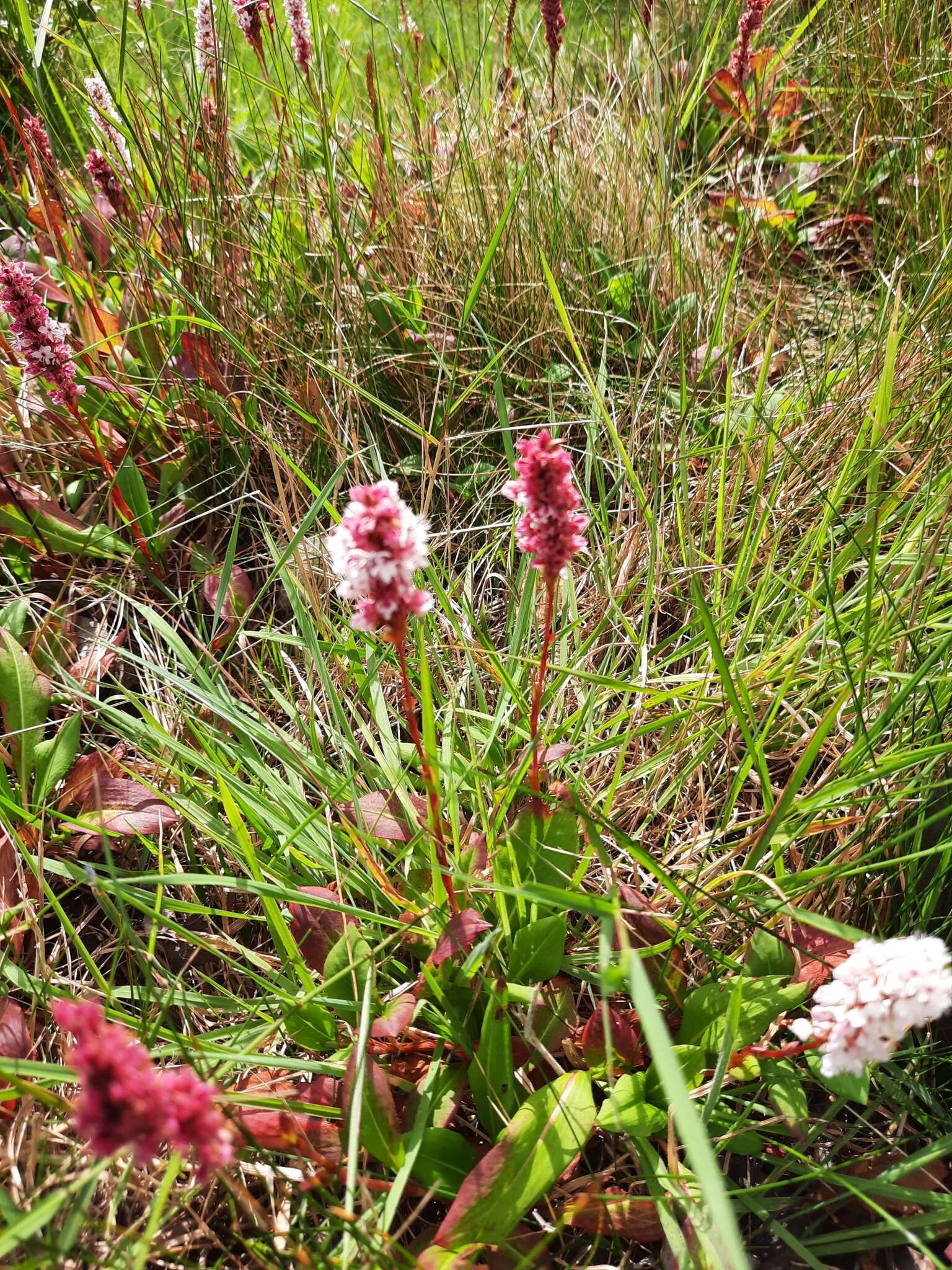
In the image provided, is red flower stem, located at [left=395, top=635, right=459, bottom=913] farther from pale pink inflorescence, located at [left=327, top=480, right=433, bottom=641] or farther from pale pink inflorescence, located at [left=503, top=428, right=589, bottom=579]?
pale pink inflorescence, located at [left=503, top=428, right=589, bottom=579]

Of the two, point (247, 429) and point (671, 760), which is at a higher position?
point (247, 429)

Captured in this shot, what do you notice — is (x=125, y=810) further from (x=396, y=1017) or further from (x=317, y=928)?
(x=396, y=1017)

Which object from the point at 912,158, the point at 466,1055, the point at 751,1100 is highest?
the point at 912,158

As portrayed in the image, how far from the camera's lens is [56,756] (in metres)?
1.66

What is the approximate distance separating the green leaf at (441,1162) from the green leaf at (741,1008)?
0.35m

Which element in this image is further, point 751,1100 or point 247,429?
point 247,429

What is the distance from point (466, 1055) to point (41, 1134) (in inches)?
21.5

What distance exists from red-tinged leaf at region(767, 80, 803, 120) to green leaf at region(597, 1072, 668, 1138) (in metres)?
2.92

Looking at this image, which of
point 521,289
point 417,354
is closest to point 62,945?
point 417,354

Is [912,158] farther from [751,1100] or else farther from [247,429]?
Result: [751,1100]

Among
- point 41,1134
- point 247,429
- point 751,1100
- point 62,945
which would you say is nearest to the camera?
point 41,1134

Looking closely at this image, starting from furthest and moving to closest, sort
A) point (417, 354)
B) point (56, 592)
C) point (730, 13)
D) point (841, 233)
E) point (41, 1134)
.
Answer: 1. point (730, 13)
2. point (841, 233)
3. point (417, 354)
4. point (56, 592)
5. point (41, 1134)

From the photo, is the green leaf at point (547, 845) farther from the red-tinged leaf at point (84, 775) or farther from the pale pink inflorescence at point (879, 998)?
the red-tinged leaf at point (84, 775)

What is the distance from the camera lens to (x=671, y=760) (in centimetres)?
158
